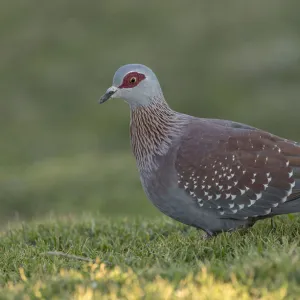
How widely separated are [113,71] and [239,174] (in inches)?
763

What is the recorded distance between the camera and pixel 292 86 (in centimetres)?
2422

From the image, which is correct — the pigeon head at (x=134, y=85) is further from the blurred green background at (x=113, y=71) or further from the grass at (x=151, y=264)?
the blurred green background at (x=113, y=71)

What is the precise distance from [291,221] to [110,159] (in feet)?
39.8

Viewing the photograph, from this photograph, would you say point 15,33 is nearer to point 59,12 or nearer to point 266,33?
point 59,12

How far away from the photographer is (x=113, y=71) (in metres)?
26.0

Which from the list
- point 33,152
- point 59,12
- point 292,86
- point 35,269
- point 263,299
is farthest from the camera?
point 59,12

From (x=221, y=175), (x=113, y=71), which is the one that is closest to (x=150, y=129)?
(x=221, y=175)

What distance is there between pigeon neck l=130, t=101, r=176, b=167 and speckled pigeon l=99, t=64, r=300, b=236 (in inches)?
0.6

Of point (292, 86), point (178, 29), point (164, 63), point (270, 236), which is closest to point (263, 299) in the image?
point (270, 236)

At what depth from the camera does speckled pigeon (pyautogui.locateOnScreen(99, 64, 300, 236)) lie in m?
7.00

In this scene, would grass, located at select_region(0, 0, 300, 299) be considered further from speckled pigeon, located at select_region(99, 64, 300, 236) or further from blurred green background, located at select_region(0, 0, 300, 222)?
speckled pigeon, located at select_region(99, 64, 300, 236)

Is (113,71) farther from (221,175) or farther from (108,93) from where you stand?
(221,175)

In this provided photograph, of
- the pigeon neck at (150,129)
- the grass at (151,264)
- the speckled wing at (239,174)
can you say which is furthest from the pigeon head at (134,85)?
the grass at (151,264)

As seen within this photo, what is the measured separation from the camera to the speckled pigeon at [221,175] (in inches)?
276
